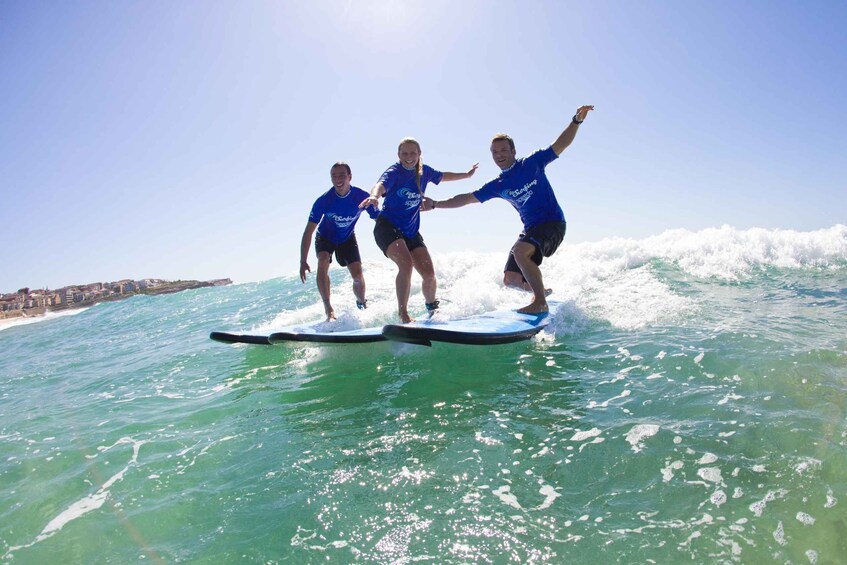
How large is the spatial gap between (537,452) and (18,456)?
13.2ft

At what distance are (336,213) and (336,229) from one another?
288 mm

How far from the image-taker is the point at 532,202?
5547 millimetres

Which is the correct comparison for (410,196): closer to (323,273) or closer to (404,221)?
(404,221)

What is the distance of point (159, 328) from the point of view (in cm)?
1135

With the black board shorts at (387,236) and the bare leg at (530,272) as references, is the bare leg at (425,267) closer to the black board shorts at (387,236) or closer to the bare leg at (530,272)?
the black board shorts at (387,236)

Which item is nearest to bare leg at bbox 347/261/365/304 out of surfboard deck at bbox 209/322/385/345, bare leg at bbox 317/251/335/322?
bare leg at bbox 317/251/335/322

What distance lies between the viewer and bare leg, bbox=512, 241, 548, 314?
5355 millimetres

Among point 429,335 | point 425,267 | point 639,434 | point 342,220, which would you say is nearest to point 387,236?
point 425,267

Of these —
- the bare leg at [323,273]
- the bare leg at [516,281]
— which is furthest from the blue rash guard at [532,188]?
the bare leg at [323,273]

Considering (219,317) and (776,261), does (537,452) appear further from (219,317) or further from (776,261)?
(219,317)

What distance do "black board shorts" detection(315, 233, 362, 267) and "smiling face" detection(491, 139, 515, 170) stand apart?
2.71 metres

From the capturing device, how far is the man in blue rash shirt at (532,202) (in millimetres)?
5383

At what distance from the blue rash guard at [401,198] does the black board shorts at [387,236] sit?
0.05 metres

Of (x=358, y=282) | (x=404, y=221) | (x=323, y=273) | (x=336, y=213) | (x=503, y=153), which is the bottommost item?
(x=358, y=282)
